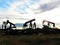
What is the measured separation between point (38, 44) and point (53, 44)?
2.25 metres

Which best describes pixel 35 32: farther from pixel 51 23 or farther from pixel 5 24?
pixel 51 23

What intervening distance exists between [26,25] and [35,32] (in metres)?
8.81

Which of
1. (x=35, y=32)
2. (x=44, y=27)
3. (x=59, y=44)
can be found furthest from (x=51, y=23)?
Answer: (x=59, y=44)

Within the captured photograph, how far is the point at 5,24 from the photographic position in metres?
70.3

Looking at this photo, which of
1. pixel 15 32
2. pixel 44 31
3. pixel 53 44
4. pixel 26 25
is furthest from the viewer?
→ pixel 26 25

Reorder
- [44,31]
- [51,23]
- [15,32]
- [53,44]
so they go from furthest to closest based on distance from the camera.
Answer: [51,23] → [44,31] → [15,32] → [53,44]

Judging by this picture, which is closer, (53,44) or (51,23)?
(53,44)

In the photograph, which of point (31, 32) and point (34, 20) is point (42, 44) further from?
point (34, 20)

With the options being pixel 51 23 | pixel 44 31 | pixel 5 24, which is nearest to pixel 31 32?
pixel 44 31

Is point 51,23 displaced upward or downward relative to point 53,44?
upward

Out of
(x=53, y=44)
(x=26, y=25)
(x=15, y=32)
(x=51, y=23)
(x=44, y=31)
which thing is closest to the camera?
(x=53, y=44)

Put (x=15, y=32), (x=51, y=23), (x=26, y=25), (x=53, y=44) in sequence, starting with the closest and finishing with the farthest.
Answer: (x=53, y=44) < (x=15, y=32) < (x=26, y=25) < (x=51, y=23)

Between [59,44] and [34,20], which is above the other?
→ [34,20]

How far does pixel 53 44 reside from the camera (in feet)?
108
